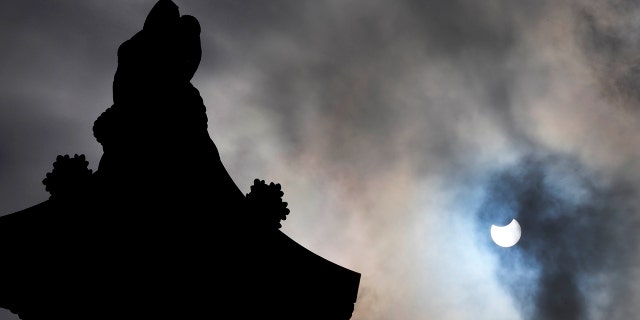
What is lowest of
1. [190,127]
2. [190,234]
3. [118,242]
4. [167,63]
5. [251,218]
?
[118,242]

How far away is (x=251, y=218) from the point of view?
7.65 m

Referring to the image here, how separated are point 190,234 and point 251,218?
0.87 m

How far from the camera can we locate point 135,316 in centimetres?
674

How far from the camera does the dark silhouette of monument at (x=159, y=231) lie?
684 centimetres

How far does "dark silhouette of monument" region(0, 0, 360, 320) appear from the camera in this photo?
22.4 ft

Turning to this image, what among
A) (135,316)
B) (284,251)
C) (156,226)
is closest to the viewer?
(135,316)

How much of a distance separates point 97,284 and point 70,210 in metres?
1.05

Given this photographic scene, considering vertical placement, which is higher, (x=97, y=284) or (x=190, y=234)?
(x=190, y=234)

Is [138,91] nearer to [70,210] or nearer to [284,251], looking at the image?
[70,210]

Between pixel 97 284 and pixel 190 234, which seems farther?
pixel 190 234

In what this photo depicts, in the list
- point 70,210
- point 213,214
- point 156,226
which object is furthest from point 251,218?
point 70,210

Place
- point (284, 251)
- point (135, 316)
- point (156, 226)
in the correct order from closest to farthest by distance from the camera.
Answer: point (135, 316) < point (156, 226) < point (284, 251)

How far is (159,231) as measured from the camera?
7.19m

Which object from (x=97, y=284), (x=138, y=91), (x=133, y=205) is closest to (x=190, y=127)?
(x=138, y=91)
